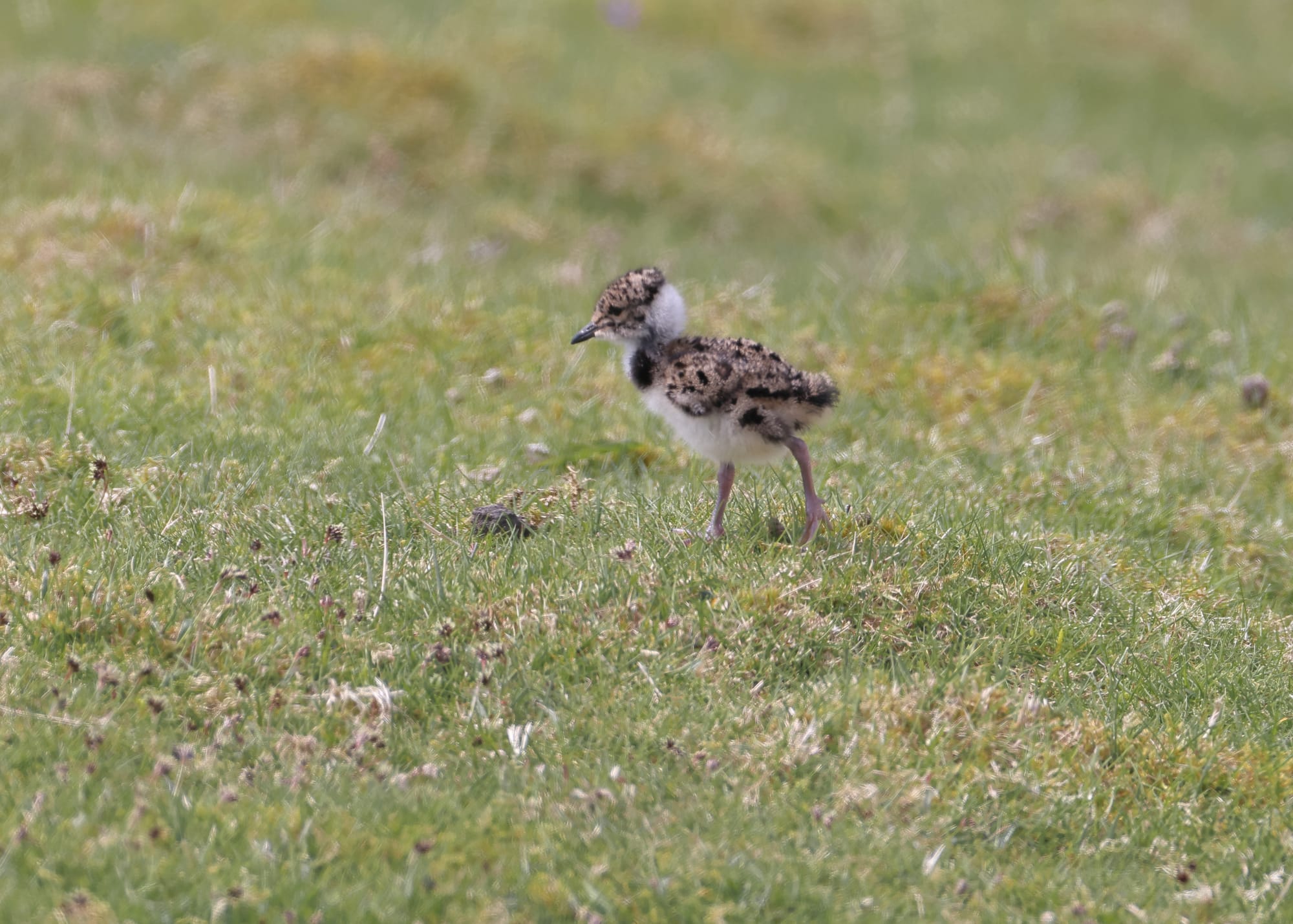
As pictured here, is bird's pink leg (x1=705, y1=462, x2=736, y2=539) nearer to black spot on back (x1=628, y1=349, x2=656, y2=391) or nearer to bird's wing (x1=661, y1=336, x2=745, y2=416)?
bird's wing (x1=661, y1=336, x2=745, y2=416)

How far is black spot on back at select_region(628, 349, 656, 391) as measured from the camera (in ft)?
23.1

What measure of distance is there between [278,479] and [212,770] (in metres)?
2.56

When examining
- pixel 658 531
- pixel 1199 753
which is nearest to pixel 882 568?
pixel 658 531

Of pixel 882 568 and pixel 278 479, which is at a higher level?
pixel 882 568

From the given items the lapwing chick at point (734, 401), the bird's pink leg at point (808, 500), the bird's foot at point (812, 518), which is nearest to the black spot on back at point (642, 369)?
the lapwing chick at point (734, 401)

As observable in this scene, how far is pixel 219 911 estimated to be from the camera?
4.34 meters

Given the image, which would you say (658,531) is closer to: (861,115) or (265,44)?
(265,44)

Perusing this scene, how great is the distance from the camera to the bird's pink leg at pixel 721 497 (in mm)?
6488

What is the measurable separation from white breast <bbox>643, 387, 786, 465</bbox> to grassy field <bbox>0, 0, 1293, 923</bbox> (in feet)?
0.88

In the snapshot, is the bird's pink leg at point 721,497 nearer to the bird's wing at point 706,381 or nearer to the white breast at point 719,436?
the white breast at point 719,436

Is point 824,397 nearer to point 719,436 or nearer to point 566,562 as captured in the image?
point 719,436

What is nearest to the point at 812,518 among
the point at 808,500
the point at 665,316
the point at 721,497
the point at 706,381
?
the point at 808,500

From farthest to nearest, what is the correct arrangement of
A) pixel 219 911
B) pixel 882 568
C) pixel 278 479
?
pixel 278 479, pixel 882 568, pixel 219 911

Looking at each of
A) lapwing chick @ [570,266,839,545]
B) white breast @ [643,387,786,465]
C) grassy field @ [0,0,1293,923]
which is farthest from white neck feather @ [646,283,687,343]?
grassy field @ [0,0,1293,923]
